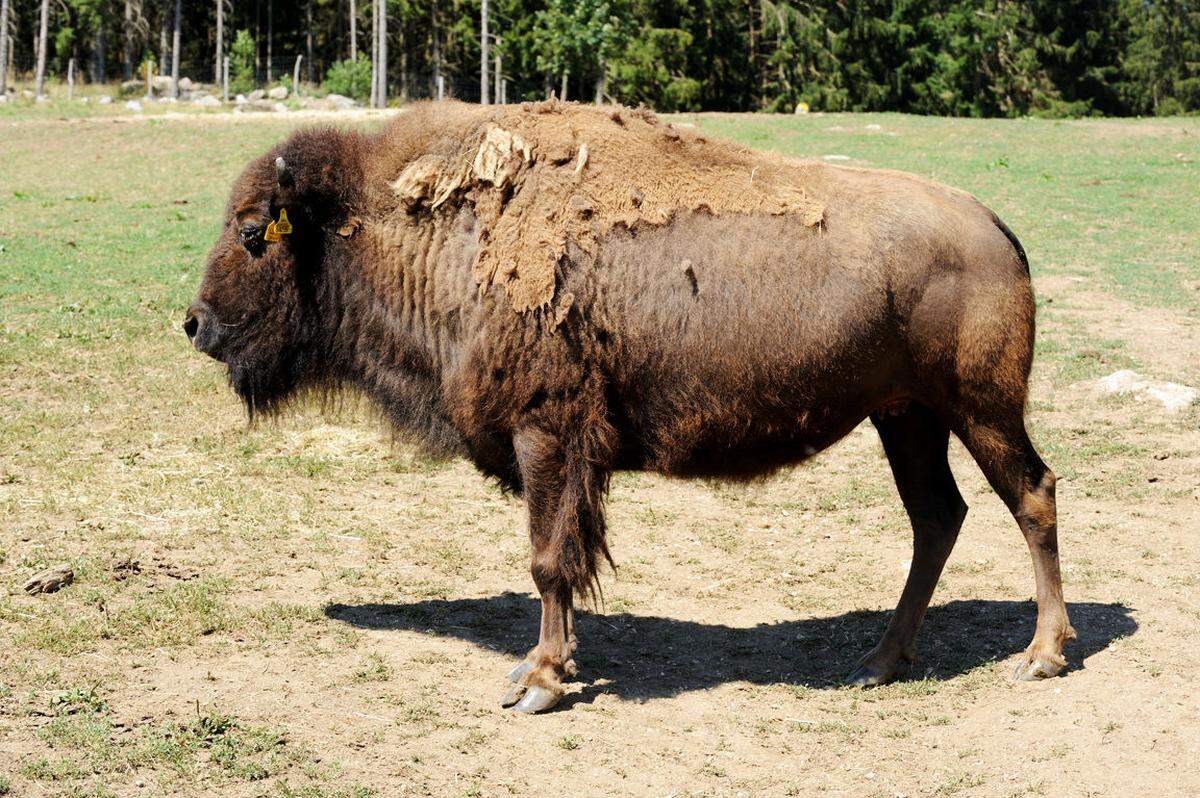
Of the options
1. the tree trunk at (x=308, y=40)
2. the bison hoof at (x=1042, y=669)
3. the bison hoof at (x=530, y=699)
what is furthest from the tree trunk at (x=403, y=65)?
the bison hoof at (x=1042, y=669)

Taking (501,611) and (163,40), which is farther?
(163,40)

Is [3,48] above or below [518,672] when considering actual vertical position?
above

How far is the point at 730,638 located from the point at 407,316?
246 centimetres

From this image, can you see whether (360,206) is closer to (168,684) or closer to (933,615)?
(168,684)

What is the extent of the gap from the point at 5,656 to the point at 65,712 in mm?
735

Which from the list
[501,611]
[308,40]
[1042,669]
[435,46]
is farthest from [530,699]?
[308,40]

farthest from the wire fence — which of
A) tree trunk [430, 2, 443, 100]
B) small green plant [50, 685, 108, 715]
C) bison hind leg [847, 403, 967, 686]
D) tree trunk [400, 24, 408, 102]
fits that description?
small green plant [50, 685, 108, 715]

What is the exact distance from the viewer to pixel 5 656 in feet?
18.4

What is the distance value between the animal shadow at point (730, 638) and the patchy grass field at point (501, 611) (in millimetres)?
Answer: 22

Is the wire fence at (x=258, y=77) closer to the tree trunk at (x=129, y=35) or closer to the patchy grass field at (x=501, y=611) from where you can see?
the tree trunk at (x=129, y=35)

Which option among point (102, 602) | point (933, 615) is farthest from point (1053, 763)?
point (102, 602)

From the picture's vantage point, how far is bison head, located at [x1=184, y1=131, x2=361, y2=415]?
20.2ft

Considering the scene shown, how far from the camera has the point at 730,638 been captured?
646 centimetres

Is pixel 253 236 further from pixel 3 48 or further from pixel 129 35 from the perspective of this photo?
pixel 129 35
